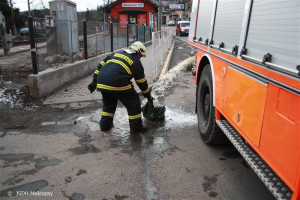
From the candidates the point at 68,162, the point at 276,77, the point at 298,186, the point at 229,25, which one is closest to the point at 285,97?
the point at 276,77

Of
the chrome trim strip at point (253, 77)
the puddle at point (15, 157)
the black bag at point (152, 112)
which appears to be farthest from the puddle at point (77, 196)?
the black bag at point (152, 112)

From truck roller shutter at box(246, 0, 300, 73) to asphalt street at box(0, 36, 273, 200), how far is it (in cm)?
154

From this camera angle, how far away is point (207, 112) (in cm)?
408

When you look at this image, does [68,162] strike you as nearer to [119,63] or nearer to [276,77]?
[119,63]

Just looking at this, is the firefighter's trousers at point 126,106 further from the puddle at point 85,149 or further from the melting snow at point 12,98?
the melting snow at point 12,98

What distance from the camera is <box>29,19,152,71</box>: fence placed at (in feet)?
21.7

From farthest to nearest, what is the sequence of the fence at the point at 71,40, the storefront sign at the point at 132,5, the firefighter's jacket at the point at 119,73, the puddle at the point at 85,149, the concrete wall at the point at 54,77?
the storefront sign at the point at 132,5 < the fence at the point at 71,40 < the concrete wall at the point at 54,77 < the firefighter's jacket at the point at 119,73 < the puddle at the point at 85,149

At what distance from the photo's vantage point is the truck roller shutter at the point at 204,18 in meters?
3.88

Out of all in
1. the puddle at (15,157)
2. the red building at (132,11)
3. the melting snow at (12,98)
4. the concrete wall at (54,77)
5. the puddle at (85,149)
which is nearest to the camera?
the puddle at (15,157)

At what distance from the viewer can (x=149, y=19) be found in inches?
1193

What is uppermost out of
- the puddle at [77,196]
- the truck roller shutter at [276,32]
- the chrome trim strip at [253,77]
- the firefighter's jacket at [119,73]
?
the truck roller shutter at [276,32]

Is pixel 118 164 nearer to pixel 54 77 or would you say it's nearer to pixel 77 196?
pixel 77 196

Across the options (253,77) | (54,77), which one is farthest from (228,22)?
(54,77)

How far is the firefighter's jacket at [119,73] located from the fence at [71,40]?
9.54 feet
